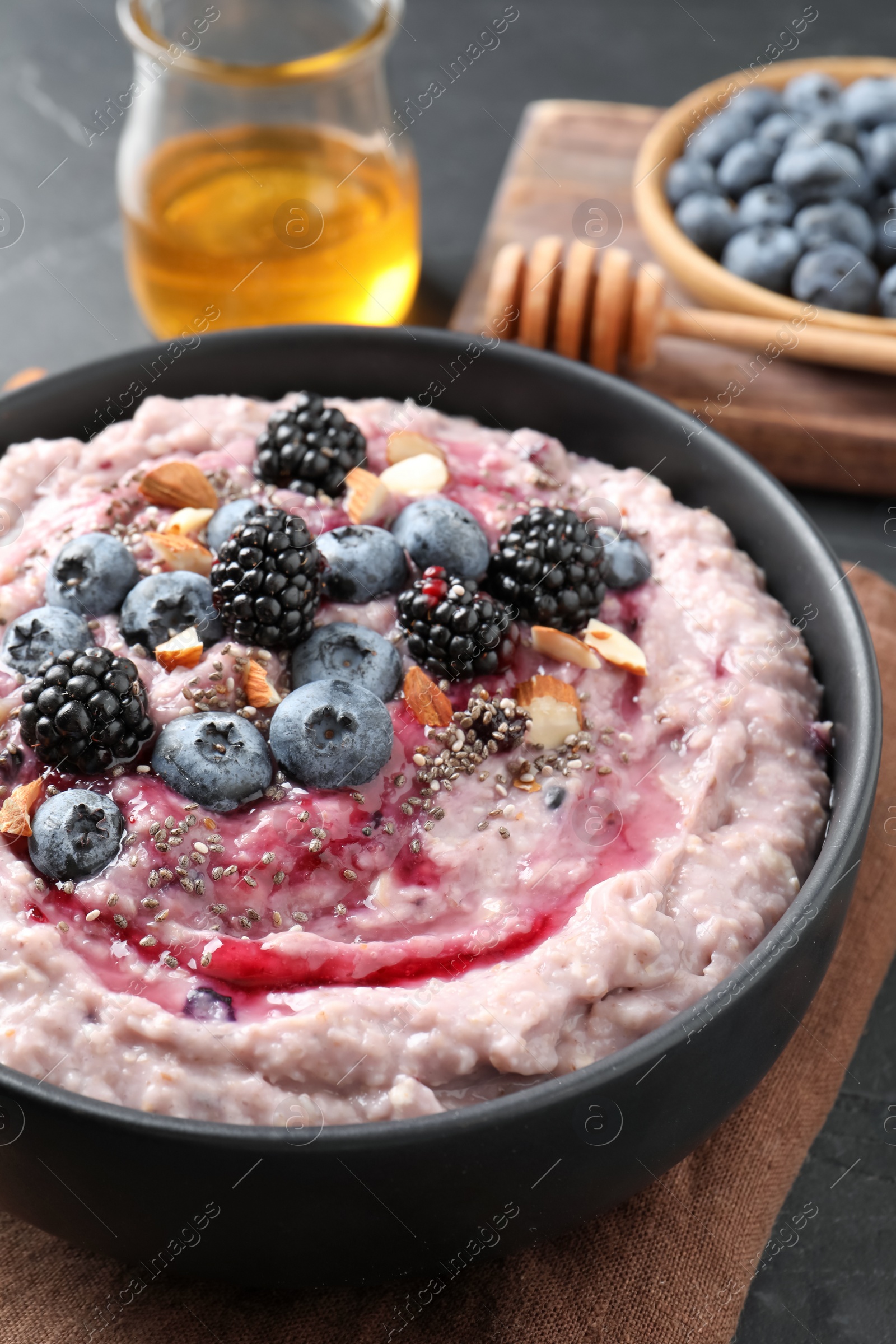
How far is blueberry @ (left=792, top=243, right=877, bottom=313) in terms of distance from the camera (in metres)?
4.15

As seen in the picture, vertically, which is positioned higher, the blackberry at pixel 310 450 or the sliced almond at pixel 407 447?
the blackberry at pixel 310 450

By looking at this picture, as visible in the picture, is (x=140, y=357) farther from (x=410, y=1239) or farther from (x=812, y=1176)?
(x=812, y=1176)

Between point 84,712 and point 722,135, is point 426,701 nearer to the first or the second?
point 84,712

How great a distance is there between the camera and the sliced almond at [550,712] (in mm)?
2424

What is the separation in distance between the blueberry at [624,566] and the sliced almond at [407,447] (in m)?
0.45

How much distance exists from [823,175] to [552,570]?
104 inches

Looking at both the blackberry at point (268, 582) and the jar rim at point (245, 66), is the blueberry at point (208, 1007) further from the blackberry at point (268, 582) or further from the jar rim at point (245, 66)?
the jar rim at point (245, 66)

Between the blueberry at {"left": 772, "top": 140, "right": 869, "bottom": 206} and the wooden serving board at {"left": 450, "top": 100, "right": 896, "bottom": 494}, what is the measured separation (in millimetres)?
542

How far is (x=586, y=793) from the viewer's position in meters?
2.36

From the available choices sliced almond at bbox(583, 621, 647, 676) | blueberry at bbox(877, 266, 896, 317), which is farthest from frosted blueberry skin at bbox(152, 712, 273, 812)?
blueberry at bbox(877, 266, 896, 317)

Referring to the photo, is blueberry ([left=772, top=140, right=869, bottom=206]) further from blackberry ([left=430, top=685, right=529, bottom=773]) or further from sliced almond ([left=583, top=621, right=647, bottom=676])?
blackberry ([left=430, top=685, right=529, bottom=773])

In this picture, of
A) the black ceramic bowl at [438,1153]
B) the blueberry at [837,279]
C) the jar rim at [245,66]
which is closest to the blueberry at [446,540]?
the black ceramic bowl at [438,1153]

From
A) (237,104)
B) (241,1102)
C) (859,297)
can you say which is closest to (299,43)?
(237,104)

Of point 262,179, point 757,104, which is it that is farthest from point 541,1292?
point 757,104
